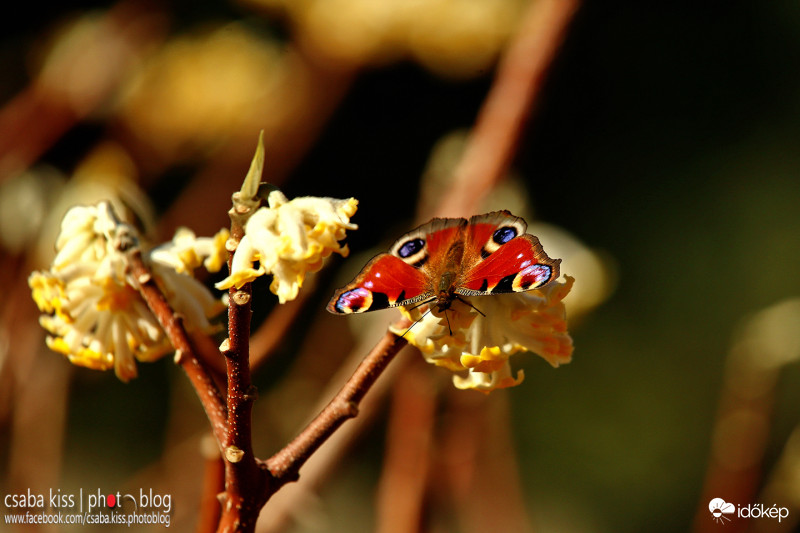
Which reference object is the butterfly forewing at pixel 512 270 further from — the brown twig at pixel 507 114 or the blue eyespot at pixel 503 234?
the brown twig at pixel 507 114

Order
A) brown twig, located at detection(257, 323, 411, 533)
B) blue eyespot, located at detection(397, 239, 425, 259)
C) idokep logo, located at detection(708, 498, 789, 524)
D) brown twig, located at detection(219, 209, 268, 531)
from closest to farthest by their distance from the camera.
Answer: brown twig, located at detection(219, 209, 268, 531) < blue eyespot, located at detection(397, 239, 425, 259) < brown twig, located at detection(257, 323, 411, 533) < idokep logo, located at detection(708, 498, 789, 524)

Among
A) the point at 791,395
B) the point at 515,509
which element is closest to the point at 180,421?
the point at 515,509

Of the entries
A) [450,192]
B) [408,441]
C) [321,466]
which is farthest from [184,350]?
[450,192]

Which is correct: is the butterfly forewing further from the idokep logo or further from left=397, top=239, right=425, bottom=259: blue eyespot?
the idokep logo

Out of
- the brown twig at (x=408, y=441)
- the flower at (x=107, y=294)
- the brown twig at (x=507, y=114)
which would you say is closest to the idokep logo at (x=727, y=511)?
the brown twig at (x=408, y=441)

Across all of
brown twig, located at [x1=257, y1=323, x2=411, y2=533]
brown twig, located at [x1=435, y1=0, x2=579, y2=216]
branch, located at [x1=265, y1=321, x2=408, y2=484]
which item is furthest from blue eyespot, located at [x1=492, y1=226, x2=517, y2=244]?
brown twig, located at [x1=435, y1=0, x2=579, y2=216]

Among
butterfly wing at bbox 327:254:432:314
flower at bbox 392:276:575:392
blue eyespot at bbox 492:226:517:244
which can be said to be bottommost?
flower at bbox 392:276:575:392

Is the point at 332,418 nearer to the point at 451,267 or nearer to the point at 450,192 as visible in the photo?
the point at 451,267
